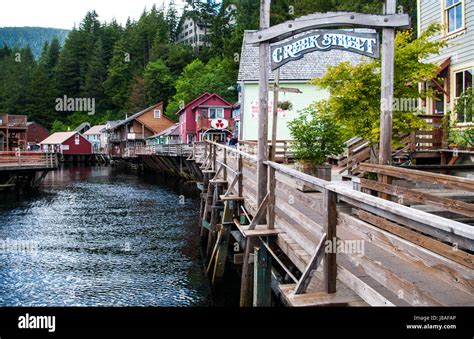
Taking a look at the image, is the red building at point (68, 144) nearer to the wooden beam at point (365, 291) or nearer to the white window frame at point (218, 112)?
the white window frame at point (218, 112)

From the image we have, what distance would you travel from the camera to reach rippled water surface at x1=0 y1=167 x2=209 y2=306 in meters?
11.9

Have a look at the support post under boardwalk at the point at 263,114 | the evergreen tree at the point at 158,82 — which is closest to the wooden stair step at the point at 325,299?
the support post under boardwalk at the point at 263,114

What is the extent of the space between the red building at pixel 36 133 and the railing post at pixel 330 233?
314ft

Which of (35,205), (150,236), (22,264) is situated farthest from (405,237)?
(35,205)

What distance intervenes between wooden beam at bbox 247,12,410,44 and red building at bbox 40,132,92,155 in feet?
264

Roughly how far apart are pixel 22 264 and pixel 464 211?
1385cm

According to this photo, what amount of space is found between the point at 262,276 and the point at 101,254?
10.0 m

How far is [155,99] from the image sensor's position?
85.4 m

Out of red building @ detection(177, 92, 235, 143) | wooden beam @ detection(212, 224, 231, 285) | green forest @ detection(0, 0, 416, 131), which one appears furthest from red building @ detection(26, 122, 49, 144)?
wooden beam @ detection(212, 224, 231, 285)

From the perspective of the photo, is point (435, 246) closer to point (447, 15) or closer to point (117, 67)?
point (447, 15)

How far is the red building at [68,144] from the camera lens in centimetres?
8194

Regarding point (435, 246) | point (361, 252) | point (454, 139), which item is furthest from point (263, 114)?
point (454, 139)

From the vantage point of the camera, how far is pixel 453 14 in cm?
1625
